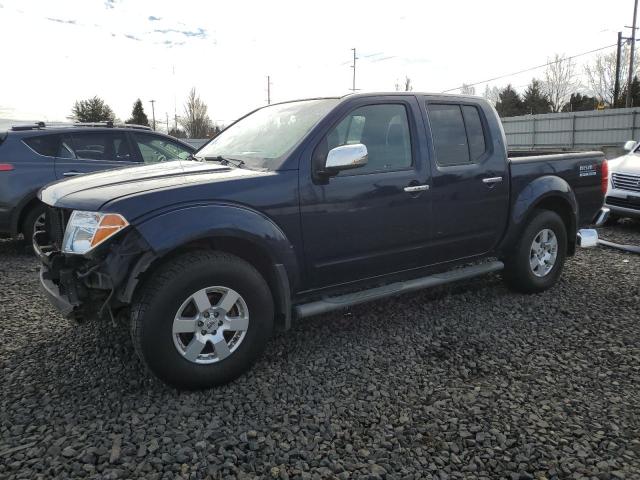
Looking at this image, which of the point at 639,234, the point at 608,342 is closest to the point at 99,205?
the point at 608,342

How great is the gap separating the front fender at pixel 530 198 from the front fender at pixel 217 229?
224 centimetres

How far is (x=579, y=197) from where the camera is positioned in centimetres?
493

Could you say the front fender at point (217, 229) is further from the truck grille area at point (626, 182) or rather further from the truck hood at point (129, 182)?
the truck grille area at point (626, 182)

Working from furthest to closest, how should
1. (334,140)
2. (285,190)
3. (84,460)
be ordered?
(334,140) → (285,190) → (84,460)

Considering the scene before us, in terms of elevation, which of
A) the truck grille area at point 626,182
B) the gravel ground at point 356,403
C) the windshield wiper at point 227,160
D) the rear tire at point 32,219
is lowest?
the gravel ground at point 356,403

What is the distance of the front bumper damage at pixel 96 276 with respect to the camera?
2.71 meters

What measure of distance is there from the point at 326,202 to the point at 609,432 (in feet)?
6.83

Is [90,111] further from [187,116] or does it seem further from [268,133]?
[268,133]

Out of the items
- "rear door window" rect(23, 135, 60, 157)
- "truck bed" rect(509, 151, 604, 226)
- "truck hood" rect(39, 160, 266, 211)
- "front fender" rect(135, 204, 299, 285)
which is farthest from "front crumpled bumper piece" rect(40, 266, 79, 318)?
"rear door window" rect(23, 135, 60, 157)

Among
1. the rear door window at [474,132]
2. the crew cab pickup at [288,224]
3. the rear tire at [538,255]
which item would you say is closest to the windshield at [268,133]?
the crew cab pickup at [288,224]

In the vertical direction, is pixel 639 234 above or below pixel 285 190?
below

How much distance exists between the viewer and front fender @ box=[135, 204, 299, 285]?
2.73m

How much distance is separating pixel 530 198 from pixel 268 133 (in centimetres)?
245

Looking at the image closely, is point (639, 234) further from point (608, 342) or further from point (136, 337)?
point (136, 337)
